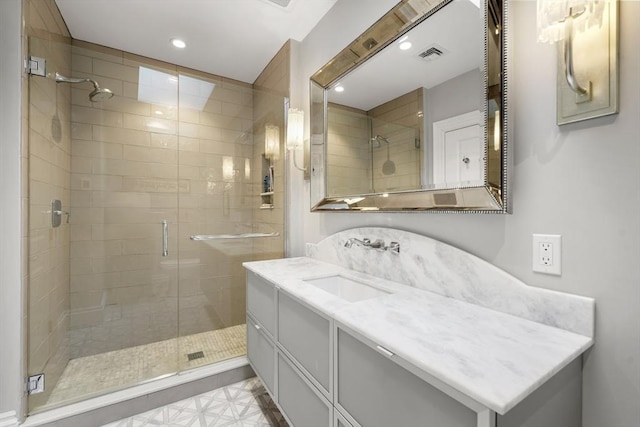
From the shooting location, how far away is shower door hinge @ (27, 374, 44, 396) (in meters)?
1.48

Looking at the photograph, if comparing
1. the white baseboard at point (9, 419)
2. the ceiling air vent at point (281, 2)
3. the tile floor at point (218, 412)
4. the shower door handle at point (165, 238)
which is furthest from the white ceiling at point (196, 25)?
the tile floor at point (218, 412)

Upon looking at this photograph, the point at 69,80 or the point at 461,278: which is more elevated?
the point at 69,80

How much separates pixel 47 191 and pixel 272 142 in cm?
153

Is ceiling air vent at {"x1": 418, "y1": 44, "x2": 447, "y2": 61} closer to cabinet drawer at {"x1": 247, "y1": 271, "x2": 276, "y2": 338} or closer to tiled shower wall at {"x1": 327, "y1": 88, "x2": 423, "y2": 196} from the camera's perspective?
tiled shower wall at {"x1": 327, "y1": 88, "x2": 423, "y2": 196}

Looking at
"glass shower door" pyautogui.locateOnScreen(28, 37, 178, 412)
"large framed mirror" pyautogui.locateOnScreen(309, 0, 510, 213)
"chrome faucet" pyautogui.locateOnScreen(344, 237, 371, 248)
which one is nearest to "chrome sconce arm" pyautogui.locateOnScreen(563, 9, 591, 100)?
"large framed mirror" pyautogui.locateOnScreen(309, 0, 510, 213)

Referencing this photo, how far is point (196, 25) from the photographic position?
2.03 meters

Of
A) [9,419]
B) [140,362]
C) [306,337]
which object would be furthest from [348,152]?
[9,419]

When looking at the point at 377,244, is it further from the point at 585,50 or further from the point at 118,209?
the point at 118,209

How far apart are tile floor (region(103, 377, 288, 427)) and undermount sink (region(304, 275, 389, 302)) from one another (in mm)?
804

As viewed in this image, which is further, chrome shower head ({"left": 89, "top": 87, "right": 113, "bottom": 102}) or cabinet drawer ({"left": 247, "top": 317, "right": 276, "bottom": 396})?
chrome shower head ({"left": 89, "top": 87, "right": 113, "bottom": 102})

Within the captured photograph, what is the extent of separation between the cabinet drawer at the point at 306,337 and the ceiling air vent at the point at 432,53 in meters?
1.16

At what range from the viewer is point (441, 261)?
3.73ft

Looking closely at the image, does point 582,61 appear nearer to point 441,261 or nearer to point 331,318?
point 441,261

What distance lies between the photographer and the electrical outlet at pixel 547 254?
0.83 meters
